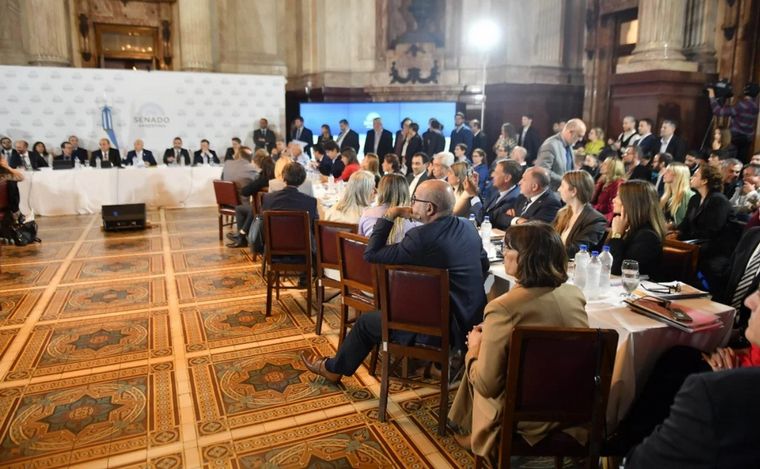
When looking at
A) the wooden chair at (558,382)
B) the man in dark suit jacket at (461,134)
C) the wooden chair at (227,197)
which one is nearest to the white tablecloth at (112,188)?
the wooden chair at (227,197)

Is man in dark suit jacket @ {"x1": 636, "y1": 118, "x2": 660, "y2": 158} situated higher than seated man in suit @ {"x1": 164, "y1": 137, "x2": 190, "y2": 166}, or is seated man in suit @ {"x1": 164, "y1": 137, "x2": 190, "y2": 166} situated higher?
man in dark suit jacket @ {"x1": 636, "y1": 118, "x2": 660, "y2": 158}

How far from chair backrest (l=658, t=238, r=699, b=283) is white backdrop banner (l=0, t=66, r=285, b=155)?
9.35 meters

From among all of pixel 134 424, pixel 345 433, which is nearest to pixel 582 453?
pixel 345 433

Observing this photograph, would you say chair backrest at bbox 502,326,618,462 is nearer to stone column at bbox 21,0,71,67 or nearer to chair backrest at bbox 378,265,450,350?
chair backrest at bbox 378,265,450,350

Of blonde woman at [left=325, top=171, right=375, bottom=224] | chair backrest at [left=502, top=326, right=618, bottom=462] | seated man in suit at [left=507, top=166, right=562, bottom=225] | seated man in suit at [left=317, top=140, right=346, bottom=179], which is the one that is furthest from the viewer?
seated man in suit at [left=317, top=140, right=346, bottom=179]

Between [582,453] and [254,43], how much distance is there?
13.4 m

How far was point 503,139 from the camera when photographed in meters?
8.88

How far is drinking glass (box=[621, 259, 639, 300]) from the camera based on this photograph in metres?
2.84

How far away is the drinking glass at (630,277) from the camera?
284 cm

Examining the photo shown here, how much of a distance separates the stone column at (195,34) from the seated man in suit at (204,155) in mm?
3178

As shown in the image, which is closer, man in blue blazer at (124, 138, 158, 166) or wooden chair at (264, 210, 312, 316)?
wooden chair at (264, 210, 312, 316)

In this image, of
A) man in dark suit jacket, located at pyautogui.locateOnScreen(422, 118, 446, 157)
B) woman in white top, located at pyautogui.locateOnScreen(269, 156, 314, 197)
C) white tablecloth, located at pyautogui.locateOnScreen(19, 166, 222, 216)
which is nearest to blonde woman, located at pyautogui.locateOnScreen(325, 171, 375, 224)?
woman in white top, located at pyautogui.locateOnScreen(269, 156, 314, 197)

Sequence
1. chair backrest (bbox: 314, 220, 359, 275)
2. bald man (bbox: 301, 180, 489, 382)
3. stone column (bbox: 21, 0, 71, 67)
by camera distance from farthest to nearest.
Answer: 1. stone column (bbox: 21, 0, 71, 67)
2. chair backrest (bbox: 314, 220, 359, 275)
3. bald man (bbox: 301, 180, 489, 382)

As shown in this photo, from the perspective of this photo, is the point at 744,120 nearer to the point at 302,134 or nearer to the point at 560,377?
the point at 302,134
